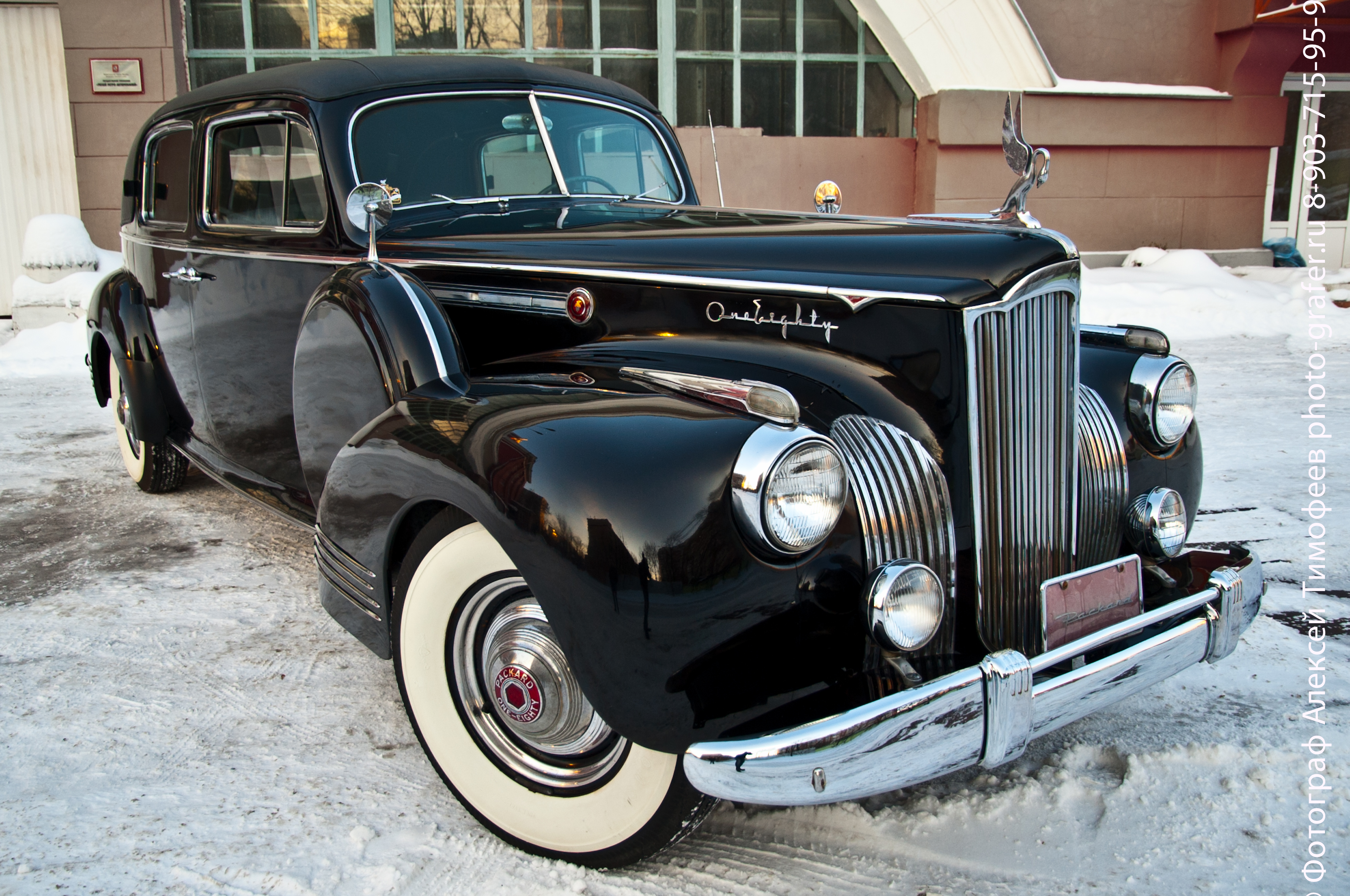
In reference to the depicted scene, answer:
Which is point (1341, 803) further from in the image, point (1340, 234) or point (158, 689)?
point (1340, 234)

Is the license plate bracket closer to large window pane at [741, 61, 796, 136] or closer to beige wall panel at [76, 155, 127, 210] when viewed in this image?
large window pane at [741, 61, 796, 136]

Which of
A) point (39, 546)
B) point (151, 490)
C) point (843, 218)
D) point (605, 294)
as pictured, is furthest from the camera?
point (151, 490)

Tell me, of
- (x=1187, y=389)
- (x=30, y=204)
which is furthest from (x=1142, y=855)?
(x=30, y=204)

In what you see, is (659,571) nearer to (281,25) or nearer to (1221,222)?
(281,25)

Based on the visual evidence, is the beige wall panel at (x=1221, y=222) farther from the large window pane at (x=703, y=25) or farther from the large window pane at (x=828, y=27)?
the large window pane at (x=703, y=25)

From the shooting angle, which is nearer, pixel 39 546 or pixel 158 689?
pixel 158 689

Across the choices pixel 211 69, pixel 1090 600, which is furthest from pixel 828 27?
pixel 1090 600

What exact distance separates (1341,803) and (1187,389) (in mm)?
967

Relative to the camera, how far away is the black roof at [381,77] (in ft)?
9.34

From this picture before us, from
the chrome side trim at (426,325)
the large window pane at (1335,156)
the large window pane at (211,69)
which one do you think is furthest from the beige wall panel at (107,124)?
the large window pane at (1335,156)

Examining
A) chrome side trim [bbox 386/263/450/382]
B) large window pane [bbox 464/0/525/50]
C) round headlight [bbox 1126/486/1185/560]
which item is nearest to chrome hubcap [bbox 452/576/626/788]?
chrome side trim [bbox 386/263/450/382]

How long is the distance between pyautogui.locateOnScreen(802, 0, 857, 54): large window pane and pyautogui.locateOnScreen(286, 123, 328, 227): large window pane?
753cm

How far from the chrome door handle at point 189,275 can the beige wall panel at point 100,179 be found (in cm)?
613

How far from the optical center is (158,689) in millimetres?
2475
